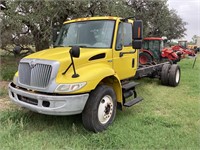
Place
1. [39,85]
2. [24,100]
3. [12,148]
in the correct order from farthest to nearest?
[24,100] < [39,85] < [12,148]

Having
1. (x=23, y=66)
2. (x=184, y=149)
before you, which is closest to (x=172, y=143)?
(x=184, y=149)

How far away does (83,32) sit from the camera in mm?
4871

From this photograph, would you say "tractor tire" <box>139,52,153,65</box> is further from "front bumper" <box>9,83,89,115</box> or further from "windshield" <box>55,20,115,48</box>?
"front bumper" <box>9,83,89,115</box>

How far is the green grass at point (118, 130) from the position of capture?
142 inches

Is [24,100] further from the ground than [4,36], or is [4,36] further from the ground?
[4,36]

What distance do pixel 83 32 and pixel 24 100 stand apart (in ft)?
6.24

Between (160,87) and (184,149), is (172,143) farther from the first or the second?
(160,87)

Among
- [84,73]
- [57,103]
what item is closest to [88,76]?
[84,73]

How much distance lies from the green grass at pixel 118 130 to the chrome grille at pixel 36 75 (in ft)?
2.74

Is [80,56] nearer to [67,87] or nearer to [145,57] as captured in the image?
[67,87]

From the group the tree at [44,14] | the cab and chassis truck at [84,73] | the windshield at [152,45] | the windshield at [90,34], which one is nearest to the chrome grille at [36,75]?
the cab and chassis truck at [84,73]

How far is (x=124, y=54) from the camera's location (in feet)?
16.5

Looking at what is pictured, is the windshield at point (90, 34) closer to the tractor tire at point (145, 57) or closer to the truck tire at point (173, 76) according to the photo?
the truck tire at point (173, 76)

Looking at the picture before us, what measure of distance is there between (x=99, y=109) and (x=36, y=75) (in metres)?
1.25
